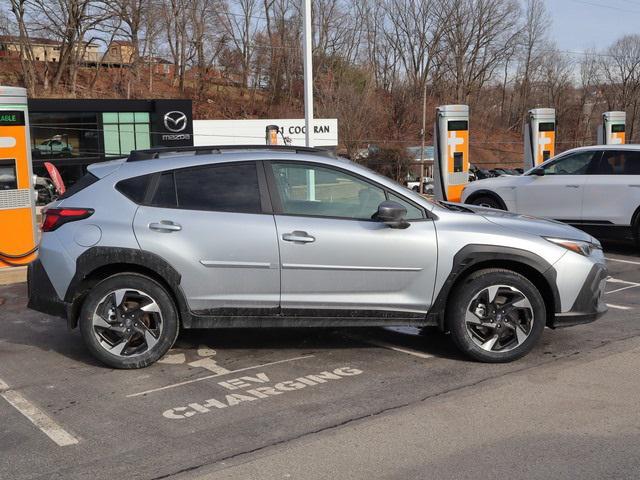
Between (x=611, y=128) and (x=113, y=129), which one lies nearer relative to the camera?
(x=611, y=128)

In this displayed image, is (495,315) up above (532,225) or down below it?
below

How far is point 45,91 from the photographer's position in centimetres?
5738

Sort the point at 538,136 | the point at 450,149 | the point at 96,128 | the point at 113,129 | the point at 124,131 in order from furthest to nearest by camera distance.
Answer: the point at 124,131, the point at 113,129, the point at 96,128, the point at 538,136, the point at 450,149

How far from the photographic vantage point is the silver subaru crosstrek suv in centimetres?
520

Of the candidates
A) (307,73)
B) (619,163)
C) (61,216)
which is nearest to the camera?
(61,216)

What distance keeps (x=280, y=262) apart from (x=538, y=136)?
14405mm

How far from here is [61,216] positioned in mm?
5340

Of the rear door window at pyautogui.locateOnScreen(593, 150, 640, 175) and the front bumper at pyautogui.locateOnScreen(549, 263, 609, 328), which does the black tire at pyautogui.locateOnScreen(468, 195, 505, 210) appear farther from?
the front bumper at pyautogui.locateOnScreen(549, 263, 609, 328)

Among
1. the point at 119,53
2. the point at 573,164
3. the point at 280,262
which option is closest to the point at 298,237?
the point at 280,262

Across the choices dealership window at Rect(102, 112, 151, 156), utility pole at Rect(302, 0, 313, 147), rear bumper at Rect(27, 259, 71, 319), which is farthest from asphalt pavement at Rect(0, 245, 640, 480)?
dealership window at Rect(102, 112, 151, 156)

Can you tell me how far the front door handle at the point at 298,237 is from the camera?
5195 millimetres

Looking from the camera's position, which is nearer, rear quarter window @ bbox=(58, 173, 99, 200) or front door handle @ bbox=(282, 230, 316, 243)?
front door handle @ bbox=(282, 230, 316, 243)

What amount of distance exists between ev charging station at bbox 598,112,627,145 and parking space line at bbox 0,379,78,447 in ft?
62.8

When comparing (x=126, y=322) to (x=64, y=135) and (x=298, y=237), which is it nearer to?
(x=298, y=237)
